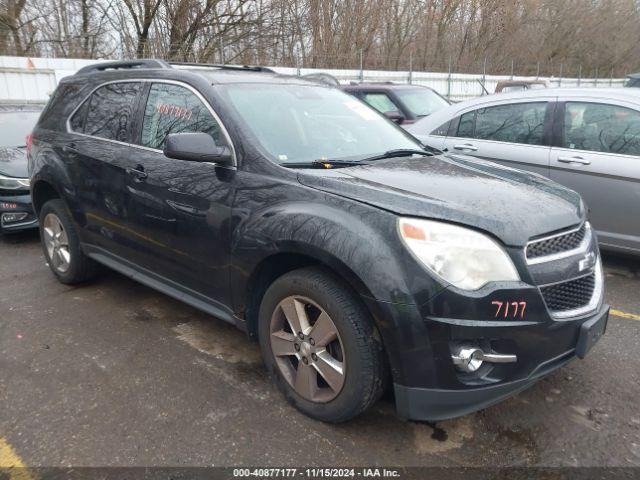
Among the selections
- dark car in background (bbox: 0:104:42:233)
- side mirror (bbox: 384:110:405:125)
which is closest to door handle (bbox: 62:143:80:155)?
dark car in background (bbox: 0:104:42:233)

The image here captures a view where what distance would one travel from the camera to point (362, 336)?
229cm

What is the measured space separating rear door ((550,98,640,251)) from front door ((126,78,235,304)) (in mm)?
3323

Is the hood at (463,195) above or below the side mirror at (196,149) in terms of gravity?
below

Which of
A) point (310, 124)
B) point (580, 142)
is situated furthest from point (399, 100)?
point (310, 124)

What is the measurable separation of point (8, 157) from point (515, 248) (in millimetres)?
5917

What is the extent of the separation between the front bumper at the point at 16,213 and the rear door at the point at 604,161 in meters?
5.39

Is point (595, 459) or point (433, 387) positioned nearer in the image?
point (433, 387)

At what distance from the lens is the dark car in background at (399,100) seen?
8789 millimetres

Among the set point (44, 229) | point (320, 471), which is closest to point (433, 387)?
point (320, 471)

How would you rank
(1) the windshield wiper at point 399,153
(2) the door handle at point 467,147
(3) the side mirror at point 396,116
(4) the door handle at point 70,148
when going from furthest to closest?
(3) the side mirror at point 396,116, (2) the door handle at point 467,147, (4) the door handle at point 70,148, (1) the windshield wiper at point 399,153

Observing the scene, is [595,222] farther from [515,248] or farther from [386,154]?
[515,248]

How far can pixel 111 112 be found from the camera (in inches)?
150

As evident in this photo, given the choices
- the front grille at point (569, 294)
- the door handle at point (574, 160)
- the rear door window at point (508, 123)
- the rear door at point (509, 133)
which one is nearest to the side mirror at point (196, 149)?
the front grille at point (569, 294)

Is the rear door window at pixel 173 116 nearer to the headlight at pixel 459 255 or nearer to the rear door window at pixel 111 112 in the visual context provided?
the rear door window at pixel 111 112
